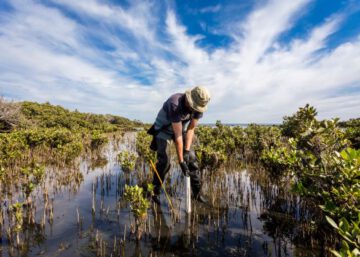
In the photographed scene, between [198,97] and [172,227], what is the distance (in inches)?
95.3

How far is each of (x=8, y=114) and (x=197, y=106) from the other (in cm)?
1515

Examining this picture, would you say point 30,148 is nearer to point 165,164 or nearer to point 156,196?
point 156,196

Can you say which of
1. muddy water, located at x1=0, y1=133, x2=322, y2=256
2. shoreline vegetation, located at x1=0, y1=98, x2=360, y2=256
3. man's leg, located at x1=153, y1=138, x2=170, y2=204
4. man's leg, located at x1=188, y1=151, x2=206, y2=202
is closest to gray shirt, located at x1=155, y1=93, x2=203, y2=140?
man's leg, located at x1=153, y1=138, x2=170, y2=204

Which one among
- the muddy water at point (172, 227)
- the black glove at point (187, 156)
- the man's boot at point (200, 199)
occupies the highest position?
the black glove at point (187, 156)

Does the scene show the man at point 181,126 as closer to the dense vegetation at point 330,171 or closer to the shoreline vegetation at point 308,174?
the shoreline vegetation at point 308,174

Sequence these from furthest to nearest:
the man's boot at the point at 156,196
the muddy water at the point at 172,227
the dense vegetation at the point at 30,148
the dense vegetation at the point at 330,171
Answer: the dense vegetation at the point at 30,148 < the man's boot at the point at 156,196 < the muddy water at the point at 172,227 < the dense vegetation at the point at 330,171

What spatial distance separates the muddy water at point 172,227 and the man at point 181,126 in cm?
75

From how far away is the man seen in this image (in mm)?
4098

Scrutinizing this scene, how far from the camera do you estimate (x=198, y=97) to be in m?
4.09

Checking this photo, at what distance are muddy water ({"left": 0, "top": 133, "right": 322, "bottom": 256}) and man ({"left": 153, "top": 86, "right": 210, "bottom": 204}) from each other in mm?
750

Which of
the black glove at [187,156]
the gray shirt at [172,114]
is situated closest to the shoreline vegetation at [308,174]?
the black glove at [187,156]

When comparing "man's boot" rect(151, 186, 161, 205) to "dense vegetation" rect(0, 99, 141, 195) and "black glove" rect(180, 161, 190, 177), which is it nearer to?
"black glove" rect(180, 161, 190, 177)

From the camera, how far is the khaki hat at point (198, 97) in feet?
13.3

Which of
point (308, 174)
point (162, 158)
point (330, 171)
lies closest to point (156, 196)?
point (162, 158)
